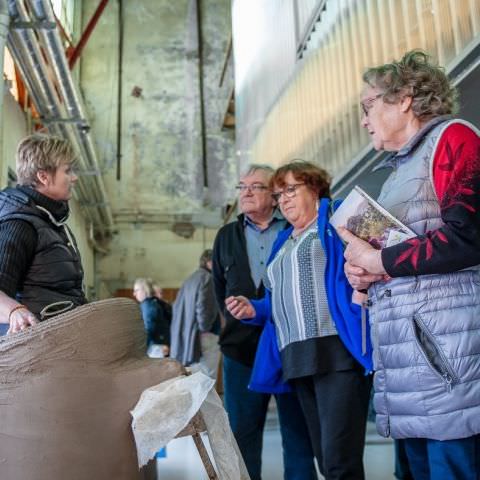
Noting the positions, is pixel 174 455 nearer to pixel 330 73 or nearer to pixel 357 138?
pixel 357 138

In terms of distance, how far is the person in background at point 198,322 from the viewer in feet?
16.2

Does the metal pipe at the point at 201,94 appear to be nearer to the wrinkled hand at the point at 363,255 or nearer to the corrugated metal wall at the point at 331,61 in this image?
the corrugated metal wall at the point at 331,61

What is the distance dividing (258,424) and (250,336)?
1.11ft

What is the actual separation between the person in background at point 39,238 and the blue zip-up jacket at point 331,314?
657 mm

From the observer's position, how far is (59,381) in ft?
4.63

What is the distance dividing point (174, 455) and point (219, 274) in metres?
1.44

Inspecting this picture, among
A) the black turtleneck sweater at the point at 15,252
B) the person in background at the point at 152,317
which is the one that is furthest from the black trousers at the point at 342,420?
the person in background at the point at 152,317

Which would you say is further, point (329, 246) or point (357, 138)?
point (357, 138)

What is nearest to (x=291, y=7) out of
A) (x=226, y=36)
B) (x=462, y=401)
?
(x=462, y=401)

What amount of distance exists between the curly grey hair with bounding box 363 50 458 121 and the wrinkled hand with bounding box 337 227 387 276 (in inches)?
13.1

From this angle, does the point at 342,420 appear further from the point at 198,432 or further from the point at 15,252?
the point at 15,252

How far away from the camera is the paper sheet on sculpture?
4.57 feet

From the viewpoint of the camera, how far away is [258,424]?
243 centimetres

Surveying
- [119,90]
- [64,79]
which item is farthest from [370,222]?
[119,90]
